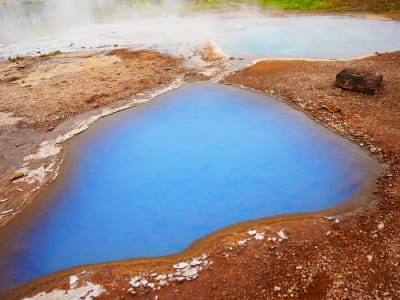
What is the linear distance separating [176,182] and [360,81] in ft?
18.1

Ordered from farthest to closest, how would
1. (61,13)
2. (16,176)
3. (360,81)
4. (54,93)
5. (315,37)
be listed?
(61,13) < (315,37) < (54,93) < (360,81) < (16,176)

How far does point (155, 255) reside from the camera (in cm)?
458

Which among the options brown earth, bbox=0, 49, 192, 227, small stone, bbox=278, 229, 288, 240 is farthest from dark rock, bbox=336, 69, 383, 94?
small stone, bbox=278, 229, 288, 240

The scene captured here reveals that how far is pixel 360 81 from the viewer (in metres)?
8.38

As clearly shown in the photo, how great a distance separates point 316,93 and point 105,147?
17.9ft

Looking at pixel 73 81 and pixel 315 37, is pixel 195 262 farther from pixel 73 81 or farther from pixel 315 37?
pixel 315 37

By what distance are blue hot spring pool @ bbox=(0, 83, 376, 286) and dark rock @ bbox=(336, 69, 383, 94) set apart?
5.70ft

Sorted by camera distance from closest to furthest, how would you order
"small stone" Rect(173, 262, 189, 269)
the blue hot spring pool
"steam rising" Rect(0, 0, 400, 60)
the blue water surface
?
1. "small stone" Rect(173, 262, 189, 269)
2. the blue hot spring pool
3. the blue water surface
4. "steam rising" Rect(0, 0, 400, 60)

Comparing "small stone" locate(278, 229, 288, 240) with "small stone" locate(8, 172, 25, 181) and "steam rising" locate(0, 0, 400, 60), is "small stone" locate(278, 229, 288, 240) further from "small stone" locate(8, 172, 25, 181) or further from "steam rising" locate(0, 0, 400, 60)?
"steam rising" locate(0, 0, 400, 60)

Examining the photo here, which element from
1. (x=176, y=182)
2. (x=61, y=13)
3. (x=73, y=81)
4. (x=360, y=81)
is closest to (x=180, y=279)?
(x=176, y=182)

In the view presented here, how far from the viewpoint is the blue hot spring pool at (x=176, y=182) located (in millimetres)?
4867

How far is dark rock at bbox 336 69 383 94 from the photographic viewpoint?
27.2 ft

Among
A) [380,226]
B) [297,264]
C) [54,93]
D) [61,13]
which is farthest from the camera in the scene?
[61,13]

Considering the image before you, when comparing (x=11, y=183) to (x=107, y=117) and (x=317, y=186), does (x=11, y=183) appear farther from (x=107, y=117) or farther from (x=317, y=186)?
(x=317, y=186)
